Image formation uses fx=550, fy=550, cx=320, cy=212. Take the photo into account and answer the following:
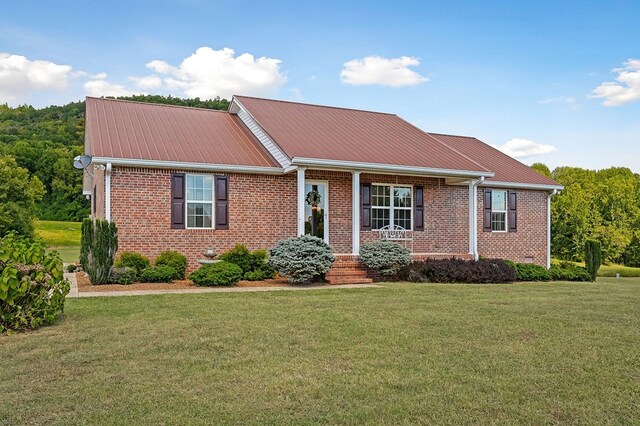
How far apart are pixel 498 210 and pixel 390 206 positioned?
503 centimetres

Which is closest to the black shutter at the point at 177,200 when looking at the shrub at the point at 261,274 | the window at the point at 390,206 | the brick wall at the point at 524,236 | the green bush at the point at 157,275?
the green bush at the point at 157,275

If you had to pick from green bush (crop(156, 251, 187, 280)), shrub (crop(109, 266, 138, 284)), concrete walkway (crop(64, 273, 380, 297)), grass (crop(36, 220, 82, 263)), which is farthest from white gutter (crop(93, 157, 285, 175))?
grass (crop(36, 220, 82, 263))

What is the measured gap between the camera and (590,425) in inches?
159

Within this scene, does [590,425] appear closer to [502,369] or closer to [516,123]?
[502,369]

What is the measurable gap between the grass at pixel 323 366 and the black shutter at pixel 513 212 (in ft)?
36.5

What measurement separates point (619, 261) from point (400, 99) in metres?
30.5

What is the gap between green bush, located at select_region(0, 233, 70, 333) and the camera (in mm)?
6973

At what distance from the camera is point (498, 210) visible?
20.2 m

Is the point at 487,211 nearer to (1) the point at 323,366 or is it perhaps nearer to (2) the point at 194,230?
(2) the point at 194,230

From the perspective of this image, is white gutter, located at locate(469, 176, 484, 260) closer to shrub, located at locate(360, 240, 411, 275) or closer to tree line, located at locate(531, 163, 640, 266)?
shrub, located at locate(360, 240, 411, 275)

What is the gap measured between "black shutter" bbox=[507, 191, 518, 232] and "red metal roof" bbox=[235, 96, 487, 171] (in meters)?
3.44

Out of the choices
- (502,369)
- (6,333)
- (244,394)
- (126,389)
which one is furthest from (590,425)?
(6,333)

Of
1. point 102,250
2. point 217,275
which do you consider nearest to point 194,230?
point 217,275

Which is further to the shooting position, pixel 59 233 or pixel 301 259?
pixel 59 233
